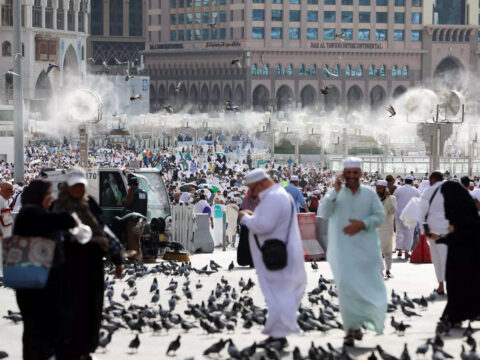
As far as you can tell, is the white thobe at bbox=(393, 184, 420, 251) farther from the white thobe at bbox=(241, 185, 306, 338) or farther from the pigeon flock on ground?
the white thobe at bbox=(241, 185, 306, 338)

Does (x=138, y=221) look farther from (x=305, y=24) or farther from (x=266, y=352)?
(x=305, y=24)

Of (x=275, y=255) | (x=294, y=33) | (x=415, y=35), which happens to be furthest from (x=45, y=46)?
(x=275, y=255)

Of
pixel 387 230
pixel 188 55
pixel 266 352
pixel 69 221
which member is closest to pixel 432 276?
pixel 387 230

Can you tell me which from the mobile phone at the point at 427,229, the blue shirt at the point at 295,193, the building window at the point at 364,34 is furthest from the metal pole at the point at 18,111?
the building window at the point at 364,34

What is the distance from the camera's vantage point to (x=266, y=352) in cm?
836

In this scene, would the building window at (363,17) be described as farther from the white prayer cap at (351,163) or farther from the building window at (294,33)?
the white prayer cap at (351,163)

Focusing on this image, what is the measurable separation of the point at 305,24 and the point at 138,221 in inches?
4008

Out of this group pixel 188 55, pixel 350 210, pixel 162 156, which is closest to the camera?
pixel 350 210

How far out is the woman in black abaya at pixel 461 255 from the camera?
10039mm

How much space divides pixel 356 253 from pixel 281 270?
0.60m

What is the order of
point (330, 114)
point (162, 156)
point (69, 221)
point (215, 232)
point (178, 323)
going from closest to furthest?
point (69, 221), point (178, 323), point (215, 232), point (162, 156), point (330, 114)

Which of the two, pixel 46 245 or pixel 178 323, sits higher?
pixel 46 245

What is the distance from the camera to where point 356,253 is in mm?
9336

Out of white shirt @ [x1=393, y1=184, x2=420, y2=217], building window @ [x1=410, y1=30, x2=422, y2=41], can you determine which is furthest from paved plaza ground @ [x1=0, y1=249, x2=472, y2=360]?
building window @ [x1=410, y1=30, x2=422, y2=41]
